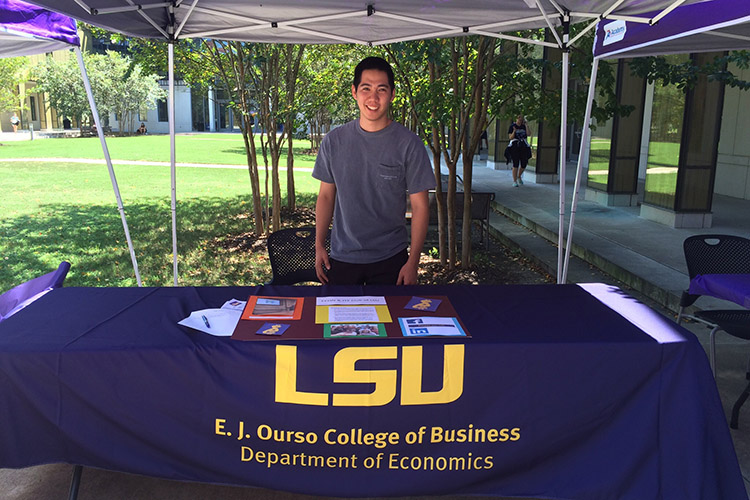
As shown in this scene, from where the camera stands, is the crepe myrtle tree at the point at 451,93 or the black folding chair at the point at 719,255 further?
the crepe myrtle tree at the point at 451,93

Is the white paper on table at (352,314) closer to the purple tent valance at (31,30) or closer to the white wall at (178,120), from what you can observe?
the purple tent valance at (31,30)

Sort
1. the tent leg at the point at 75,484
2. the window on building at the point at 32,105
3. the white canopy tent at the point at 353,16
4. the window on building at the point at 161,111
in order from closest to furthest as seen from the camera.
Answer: the tent leg at the point at 75,484, the white canopy tent at the point at 353,16, the window on building at the point at 32,105, the window on building at the point at 161,111

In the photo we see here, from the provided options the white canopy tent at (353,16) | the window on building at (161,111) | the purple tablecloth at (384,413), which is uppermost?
the window on building at (161,111)

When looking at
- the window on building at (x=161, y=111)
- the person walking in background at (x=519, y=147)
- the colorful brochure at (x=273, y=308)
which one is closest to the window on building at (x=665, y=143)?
the person walking in background at (x=519, y=147)

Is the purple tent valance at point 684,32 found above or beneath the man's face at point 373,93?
above

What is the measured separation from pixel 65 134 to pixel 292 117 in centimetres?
4288

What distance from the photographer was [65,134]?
46031mm

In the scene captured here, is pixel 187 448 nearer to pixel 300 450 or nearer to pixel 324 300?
pixel 300 450

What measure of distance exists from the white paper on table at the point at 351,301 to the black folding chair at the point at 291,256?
140 centimetres

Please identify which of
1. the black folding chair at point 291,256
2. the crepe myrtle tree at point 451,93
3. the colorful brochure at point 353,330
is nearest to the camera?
the colorful brochure at point 353,330

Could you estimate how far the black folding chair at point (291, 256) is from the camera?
4586 millimetres

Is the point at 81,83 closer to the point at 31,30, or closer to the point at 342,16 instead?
the point at 31,30

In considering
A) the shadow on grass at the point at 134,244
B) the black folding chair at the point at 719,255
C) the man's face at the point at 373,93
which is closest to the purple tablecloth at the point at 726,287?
the black folding chair at the point at 719,255

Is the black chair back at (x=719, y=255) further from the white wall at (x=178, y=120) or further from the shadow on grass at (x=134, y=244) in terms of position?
the white wall at (x=178, y=120)
